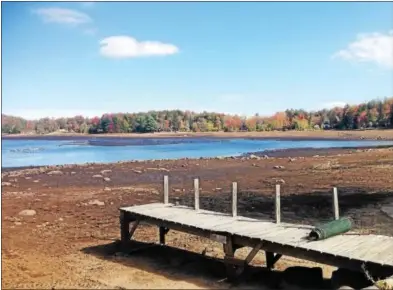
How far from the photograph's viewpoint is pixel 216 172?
3816cm

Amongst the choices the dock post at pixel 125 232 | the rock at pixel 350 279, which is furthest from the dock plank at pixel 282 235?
the rock at pixel 350 279

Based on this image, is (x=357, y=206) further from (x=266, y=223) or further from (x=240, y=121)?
(x=240, y=121)

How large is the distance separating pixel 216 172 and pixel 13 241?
935 inches

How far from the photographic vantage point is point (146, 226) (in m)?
17.4

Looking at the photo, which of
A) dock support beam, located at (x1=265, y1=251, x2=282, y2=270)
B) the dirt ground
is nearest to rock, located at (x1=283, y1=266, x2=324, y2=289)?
the dirt ground

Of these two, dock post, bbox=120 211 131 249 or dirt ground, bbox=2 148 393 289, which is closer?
dirt ground, bbox=2 148 393 289

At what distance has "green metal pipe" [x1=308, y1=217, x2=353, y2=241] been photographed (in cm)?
1011

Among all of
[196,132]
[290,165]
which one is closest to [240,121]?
[196,132]

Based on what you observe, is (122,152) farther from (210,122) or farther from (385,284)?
(210,122)

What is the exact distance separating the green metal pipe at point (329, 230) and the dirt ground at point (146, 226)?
1064 millimetres

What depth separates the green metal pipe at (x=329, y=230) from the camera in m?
10.1

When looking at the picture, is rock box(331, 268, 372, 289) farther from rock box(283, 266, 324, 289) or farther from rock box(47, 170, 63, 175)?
rock box(47, 170, 63, 175)

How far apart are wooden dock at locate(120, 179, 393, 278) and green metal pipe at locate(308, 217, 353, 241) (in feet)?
0.35

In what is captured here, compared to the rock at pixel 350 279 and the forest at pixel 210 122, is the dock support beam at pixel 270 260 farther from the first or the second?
the forest at pixel 210 122
